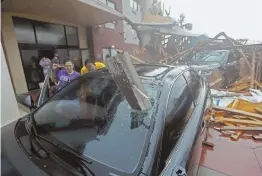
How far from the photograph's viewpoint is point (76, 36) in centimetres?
703

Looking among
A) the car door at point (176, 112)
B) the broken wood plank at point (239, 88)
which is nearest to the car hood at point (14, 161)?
the car door at point (176, 112)

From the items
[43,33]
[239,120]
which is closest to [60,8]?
[43,33]

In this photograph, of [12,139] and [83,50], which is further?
[83,50]

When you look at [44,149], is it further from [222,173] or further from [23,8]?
[23,8]

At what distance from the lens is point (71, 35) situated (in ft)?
22.2

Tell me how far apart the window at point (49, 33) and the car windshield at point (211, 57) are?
249 inches

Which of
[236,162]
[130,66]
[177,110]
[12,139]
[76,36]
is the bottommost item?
[236,162]

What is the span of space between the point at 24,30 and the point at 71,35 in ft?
6.56

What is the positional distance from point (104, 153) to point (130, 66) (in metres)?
0.71

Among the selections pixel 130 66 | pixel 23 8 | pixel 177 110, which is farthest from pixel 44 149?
pixel 23 8

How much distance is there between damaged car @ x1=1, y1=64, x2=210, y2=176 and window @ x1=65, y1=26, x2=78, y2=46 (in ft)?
17.0

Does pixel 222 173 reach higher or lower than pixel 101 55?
lower

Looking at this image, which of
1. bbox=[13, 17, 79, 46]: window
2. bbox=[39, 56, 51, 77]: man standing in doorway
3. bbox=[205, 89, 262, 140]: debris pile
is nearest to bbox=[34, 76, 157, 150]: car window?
bbox=[205, 89, 262, 140]: debris pile

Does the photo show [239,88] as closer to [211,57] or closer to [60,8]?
[211,57]
